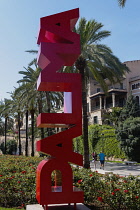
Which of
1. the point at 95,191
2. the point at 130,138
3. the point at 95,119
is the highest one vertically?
A: the point at 95,119

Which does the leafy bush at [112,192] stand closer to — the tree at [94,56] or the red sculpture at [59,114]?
the red sculpture at [59,114]

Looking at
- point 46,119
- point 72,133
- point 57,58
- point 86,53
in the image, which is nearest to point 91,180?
point 72,133

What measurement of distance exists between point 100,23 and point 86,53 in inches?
108

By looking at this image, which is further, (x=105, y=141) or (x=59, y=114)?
(x=105, y=141)

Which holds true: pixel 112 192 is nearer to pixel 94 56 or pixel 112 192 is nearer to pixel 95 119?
pixel 94 56

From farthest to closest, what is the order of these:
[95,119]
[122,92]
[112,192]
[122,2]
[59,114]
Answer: [95,119]
[122,92]
[122,2]
[59,114]
[112,192]

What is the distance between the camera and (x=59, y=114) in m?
7.01

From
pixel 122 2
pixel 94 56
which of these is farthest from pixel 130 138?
pixel 122 2

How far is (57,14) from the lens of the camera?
24.6 feet

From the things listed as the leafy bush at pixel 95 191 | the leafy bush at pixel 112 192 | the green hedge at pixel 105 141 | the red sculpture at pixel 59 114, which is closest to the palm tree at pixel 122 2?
the red sculpture at pixel 59 114

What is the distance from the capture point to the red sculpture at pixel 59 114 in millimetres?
6621

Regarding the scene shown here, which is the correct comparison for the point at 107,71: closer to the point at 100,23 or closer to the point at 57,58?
the point at 100,23

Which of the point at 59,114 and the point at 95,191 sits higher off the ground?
the point at 59,114

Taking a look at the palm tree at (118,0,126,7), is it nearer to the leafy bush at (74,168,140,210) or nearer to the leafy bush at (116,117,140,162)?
the leafy bush at (74,168,140,210)
